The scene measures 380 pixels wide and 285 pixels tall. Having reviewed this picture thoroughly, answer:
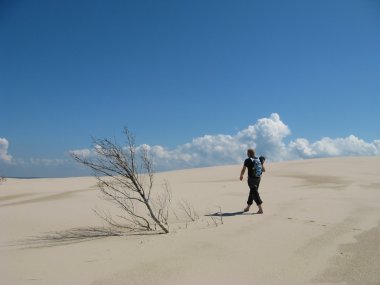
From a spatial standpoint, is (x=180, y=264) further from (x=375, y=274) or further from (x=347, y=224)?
(x=347, y=224)

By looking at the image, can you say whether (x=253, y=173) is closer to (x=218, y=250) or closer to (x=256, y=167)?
(x=256, y=167)

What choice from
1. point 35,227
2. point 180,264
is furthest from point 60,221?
point 180,264

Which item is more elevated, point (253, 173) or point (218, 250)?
point (253, 173)

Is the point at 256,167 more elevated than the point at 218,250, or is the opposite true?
the point at 256,167

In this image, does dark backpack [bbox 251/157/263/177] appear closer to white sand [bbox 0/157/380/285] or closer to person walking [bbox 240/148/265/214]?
person walking [bbox 240/148/265/214]

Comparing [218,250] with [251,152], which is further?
[251,152]

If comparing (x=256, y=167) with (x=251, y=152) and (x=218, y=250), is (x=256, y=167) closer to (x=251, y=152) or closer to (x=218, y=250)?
(x=251, y=152)

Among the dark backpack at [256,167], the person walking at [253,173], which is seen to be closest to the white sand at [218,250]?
the person walking at [253,173]

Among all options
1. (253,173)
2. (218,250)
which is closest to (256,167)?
(253,173)

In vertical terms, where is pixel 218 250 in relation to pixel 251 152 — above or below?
below

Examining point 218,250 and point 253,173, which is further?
point 253,173

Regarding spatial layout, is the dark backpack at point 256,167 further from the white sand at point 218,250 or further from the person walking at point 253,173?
the white sand at point 218,250

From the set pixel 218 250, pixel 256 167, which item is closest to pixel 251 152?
pixel 256 167

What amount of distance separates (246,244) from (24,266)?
2.95 m
